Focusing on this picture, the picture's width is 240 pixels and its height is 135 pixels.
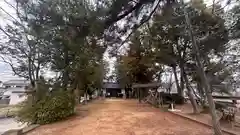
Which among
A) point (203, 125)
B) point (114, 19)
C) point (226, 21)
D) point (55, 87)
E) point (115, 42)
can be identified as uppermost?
point (226, 21)

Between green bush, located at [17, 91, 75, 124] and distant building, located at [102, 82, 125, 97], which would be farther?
distant building, located at [102, 82, 125, 97]

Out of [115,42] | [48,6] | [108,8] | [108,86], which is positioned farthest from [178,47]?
[108,86]

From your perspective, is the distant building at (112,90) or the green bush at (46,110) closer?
the green bush at (46,110)

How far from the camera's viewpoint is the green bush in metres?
6.68

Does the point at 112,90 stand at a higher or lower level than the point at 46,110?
higher

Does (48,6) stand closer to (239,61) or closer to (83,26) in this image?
(83,26)

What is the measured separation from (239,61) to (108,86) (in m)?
28.3

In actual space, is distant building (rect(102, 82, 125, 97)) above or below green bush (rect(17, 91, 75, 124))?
above

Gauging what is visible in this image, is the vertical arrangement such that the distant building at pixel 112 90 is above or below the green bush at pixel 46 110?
above

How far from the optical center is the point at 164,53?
864 cm

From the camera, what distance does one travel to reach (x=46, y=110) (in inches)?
267

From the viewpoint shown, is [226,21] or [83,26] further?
[226,21]

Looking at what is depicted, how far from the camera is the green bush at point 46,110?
263 inches

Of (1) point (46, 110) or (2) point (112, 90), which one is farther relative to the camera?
(2) point (112, 90)
